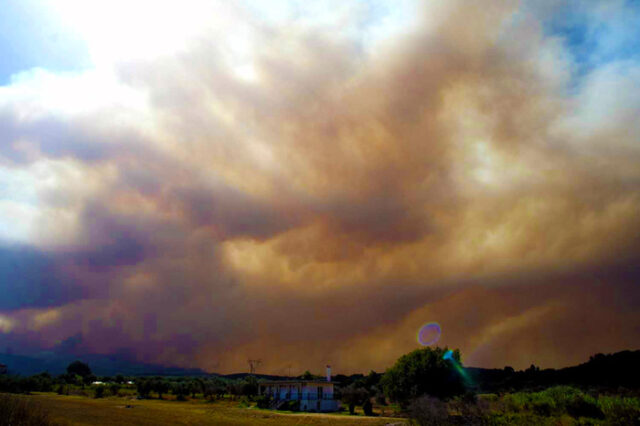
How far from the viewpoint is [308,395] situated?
86438 mm

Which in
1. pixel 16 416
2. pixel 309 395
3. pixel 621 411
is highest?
pixel 16 416

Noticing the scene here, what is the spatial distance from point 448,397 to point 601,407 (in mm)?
30132

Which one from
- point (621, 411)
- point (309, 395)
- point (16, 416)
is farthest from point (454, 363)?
point (16, 416)

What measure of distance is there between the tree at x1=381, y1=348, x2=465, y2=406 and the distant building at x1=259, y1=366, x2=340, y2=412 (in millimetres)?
12482

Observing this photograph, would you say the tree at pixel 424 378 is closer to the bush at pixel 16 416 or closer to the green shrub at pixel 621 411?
the green shrub at pixel 621 411

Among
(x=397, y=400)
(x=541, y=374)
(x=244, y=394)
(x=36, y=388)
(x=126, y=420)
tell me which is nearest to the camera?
(x=126, y=420)

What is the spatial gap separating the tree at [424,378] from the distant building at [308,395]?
12.5 meters

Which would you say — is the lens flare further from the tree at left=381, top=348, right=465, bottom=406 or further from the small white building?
the small white building

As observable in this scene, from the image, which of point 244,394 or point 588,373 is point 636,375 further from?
point 244,394

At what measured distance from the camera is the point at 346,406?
300ft

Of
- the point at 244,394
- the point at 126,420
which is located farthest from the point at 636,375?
the point at 126,420

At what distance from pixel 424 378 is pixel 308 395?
23.0 meters

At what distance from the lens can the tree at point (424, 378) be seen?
243 feet

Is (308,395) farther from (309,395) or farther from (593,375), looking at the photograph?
(593,375)
